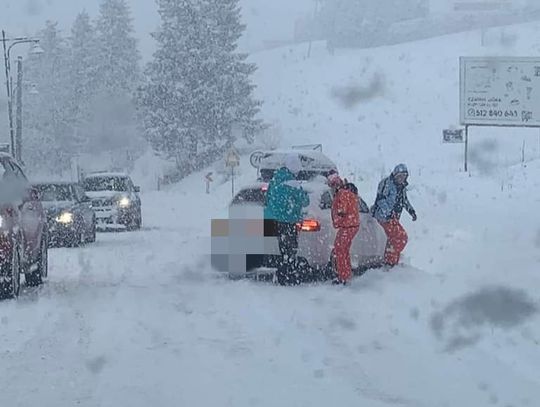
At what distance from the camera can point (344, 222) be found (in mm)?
14719

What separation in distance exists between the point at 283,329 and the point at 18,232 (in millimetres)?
4210

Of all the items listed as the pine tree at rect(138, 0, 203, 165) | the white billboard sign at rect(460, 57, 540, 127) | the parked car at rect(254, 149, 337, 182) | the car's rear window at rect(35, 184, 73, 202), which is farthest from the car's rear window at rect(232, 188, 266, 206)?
the pine tree at rect(138, 0, 203, 165)

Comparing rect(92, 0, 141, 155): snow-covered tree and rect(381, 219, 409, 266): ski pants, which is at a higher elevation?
rect(92, 0, 141, 155): snow-covered tree

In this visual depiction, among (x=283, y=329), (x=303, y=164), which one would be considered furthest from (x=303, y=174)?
(x=283, y=329)

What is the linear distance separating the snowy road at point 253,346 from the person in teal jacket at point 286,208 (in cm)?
64

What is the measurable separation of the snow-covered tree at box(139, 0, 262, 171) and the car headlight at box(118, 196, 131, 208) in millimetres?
31906

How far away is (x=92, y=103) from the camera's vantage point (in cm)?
8050

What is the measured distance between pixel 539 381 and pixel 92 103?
244ft

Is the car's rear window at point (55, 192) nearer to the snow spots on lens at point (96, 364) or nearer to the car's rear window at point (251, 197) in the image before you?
the car's rear window at point (251, 197)

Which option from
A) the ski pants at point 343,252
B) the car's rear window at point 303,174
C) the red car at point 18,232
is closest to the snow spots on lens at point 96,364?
the red car at point 18,232

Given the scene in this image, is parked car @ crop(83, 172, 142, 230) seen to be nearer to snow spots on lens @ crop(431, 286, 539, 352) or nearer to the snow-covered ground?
the snow-covered ground

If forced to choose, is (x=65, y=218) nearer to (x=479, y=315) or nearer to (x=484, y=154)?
(x=479, y=315)

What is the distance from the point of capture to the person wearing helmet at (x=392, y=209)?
1652 centimetres

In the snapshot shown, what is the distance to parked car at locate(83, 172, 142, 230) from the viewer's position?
28781 mm
